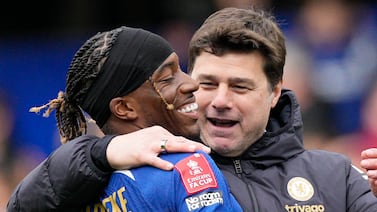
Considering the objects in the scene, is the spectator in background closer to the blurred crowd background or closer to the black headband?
the blurred crowd background

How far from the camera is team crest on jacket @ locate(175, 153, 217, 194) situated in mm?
3266

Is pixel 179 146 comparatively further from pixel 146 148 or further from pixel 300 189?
pixel 300 189

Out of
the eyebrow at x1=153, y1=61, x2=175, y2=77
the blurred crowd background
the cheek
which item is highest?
the eyebrow at x1=153, y1=61, x2=175, y2=77

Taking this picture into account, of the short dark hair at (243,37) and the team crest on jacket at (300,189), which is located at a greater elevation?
the short dark hair at (243,37)

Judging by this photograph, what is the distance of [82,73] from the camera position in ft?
11.7

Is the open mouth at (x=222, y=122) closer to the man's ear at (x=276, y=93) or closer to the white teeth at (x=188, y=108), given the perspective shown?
the man's ear at (x=276, y=93)

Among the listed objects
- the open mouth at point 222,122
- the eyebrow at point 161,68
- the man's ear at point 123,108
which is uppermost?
the eyebrow at point 161,68

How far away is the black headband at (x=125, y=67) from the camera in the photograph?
11.6 feet

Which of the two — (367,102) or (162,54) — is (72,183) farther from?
(367,102)

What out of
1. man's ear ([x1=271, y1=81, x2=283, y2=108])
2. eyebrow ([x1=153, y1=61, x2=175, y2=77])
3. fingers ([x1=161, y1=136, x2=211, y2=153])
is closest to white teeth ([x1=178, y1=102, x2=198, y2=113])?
eyebrow ([x1=153, y1=61, x2=175, y2=77])

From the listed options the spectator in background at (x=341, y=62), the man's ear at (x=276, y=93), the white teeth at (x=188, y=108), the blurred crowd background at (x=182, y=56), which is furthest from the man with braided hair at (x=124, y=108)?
the spectator in background at (x=341, y=62)

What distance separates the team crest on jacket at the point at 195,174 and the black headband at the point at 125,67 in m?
0.37

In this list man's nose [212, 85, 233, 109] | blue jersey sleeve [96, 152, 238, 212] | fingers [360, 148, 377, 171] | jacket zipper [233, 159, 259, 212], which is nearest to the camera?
blue jersey sleeve [96, 152, 238, 212]

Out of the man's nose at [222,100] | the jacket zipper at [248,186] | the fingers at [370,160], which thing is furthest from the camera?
the man's nose at [222,100]
